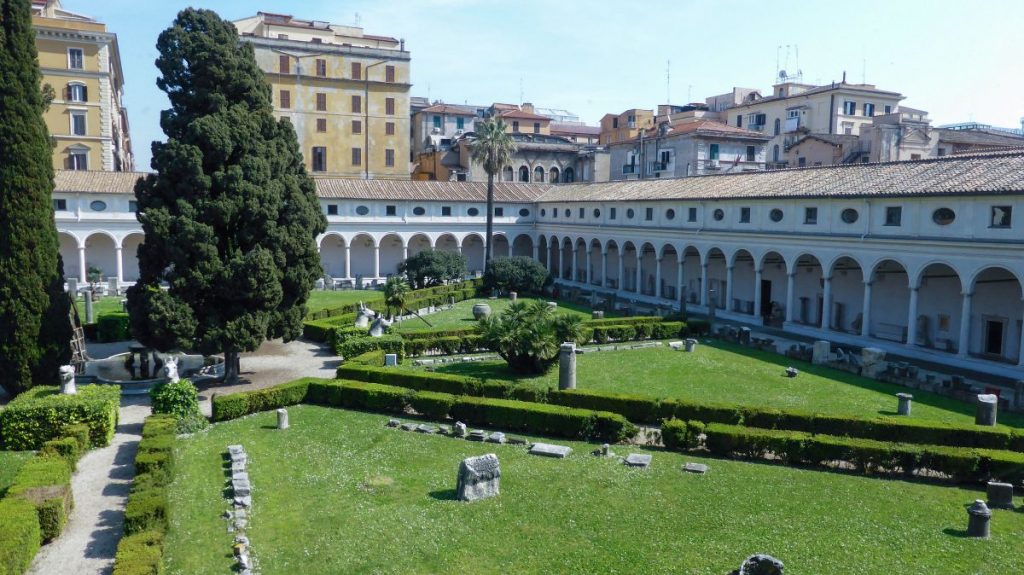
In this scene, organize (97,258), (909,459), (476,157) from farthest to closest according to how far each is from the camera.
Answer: (476,157)
(97,258)
(909,459)

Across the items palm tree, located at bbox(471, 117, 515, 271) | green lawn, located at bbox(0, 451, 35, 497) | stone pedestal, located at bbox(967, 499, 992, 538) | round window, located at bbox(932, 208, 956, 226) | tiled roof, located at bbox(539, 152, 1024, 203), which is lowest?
green lawn, located at bbox(0, 451, 35, 497)

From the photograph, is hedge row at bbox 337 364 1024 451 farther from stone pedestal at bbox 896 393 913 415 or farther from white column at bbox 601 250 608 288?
white column at bbox 601 250 608 288

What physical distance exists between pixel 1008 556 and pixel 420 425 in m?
14.6

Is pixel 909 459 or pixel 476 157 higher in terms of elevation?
pixel 476 157

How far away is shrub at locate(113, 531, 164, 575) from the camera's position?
12156 millimetres

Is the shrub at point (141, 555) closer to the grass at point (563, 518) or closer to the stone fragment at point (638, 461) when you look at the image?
the grass at point (563, 518)

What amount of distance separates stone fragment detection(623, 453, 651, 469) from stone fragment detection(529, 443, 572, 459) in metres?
1.65

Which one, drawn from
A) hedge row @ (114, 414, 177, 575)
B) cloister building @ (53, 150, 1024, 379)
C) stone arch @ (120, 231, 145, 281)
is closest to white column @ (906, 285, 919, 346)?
cloister building @ (53, 150, 1024, 379)

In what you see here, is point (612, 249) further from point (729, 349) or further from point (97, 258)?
point (97, 258)

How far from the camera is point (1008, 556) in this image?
1361cm

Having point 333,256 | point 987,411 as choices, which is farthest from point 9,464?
point 333,256

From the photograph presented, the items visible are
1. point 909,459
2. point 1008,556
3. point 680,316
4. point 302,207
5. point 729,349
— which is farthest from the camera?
point 680,316

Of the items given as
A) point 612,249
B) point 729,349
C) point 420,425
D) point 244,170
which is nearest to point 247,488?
point 420,425

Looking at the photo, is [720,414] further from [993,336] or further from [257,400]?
[993,336]
